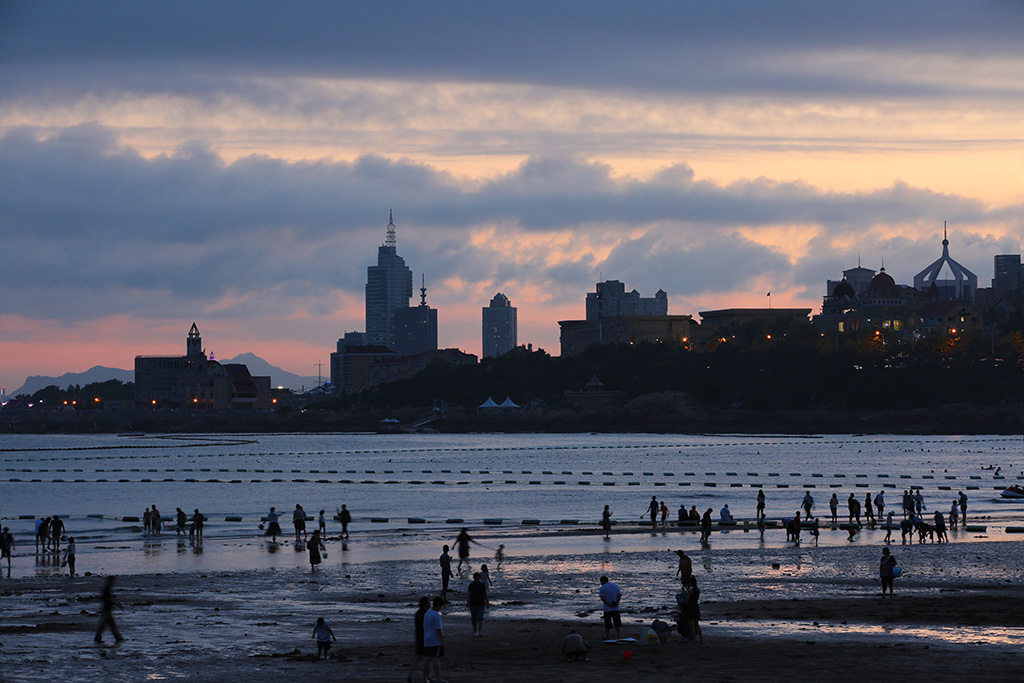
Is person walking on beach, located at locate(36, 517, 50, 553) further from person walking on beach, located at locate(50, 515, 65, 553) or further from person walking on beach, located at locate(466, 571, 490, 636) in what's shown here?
person walking on beach, located at locate(466, 571, 490, 636)

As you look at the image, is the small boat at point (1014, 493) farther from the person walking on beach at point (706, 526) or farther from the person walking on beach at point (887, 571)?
→ the person walking on beach at point (887, 571)

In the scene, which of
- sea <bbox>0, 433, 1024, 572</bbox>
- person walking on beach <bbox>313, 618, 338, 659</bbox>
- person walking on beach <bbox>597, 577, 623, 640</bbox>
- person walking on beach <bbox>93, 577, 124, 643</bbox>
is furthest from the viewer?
sea <bbox>0, 433, 1024, 572</bbox>

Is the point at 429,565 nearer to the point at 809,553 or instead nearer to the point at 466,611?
the point at 466,611

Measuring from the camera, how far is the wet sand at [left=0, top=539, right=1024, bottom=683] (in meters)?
22.3

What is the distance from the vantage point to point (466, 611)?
30.7 m

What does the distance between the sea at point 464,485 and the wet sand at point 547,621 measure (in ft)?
24.5

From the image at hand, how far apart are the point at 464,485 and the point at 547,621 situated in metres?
72.5

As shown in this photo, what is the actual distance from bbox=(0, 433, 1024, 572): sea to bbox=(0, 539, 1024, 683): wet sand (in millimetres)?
7463

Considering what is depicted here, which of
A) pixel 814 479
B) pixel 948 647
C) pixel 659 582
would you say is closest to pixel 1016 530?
pixel 659 582

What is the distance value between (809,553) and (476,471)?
84.2 meters

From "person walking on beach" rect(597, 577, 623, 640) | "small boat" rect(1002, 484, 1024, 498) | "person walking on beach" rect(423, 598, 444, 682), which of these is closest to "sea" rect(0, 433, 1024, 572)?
"small boat" rect(1002, 484, 1024, 498)

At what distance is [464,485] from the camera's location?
100 m

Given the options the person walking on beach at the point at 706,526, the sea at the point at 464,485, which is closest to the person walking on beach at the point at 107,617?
the sea at the point at 464,485

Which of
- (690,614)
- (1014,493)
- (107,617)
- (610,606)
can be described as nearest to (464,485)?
(1014,493)
